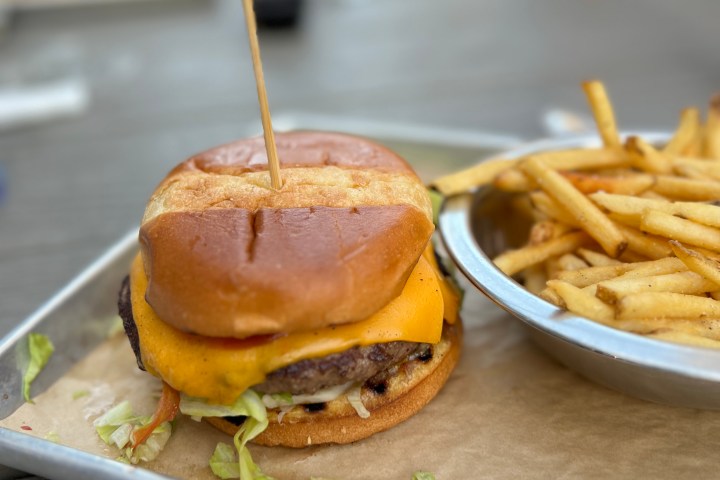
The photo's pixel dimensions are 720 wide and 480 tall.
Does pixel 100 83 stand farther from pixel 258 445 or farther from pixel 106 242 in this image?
pixel 258 445

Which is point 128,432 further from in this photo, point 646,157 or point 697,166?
point 697,166

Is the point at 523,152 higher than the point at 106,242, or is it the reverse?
the point at 523,152

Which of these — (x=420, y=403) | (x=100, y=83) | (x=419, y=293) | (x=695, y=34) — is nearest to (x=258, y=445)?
(x=420, y=403)

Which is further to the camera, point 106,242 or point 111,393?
point 106,242

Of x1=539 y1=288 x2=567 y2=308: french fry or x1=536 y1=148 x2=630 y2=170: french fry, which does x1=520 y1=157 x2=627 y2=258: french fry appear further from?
x1=539 y1=288 x2=567 y2=308: french fry

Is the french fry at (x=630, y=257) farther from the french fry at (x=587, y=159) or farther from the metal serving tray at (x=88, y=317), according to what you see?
the metal serving tray at (x=88, y=317)

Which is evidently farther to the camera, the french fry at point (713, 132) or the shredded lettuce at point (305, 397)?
the french fry at point (713, 132)

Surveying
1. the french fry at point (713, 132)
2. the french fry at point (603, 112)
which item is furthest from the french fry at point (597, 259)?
the french fry at point (713, 132)

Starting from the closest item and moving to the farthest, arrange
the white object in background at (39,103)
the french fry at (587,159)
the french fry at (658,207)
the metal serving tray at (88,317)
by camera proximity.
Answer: the metal serving tray at (88,317) → the french fry at (658,207) → the french fry at (587,159) → the white object in background at (39,103)
